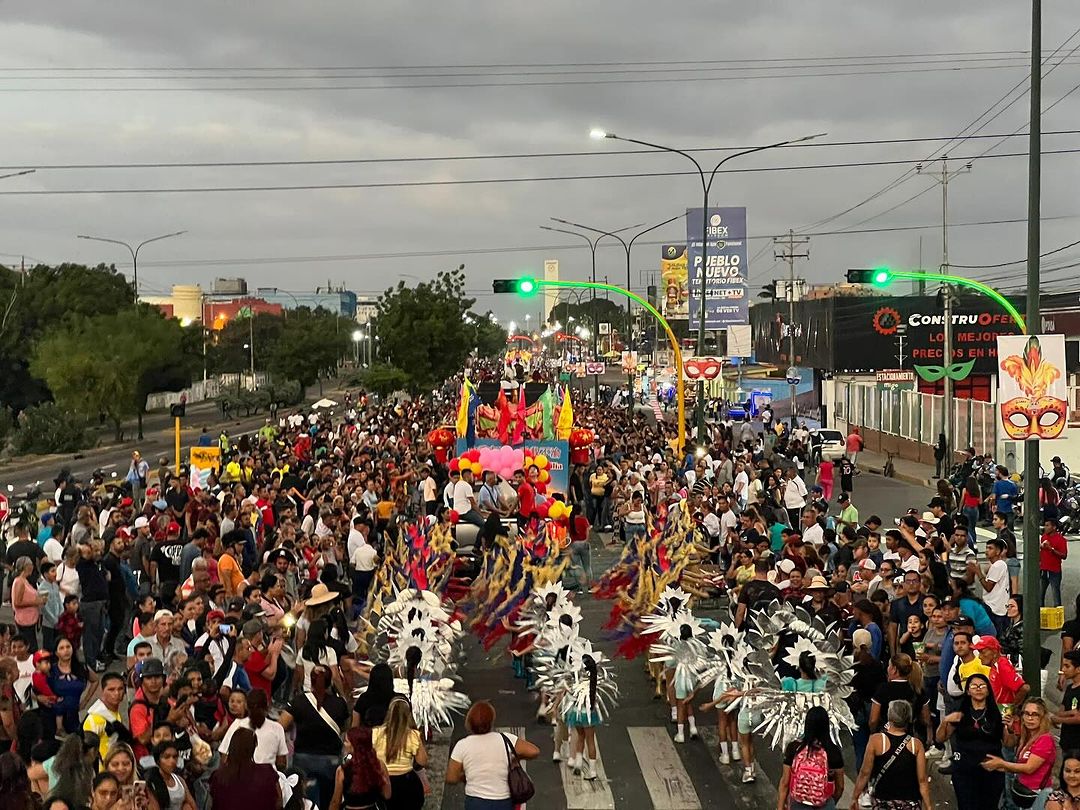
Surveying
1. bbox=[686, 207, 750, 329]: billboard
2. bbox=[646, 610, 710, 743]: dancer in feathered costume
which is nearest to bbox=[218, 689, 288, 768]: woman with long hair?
bbox=[646, 610, 710, 743]: dancer in feathered costume

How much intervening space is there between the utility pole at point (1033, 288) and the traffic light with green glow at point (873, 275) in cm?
666

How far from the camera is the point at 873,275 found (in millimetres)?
19422

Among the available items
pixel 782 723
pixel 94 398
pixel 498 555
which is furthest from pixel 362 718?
pixel 94 398

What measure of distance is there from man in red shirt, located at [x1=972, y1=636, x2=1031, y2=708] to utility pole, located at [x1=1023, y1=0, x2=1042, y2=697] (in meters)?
2.83

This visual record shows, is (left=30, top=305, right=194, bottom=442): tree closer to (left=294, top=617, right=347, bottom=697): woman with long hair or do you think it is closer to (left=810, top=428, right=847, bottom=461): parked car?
(left=810, top=428, right=847, bottom=461): parked car

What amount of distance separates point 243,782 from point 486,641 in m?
6.44

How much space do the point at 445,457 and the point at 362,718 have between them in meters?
17.7

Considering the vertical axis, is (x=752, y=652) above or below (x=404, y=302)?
below

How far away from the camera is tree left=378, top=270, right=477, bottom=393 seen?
6419 centimetres

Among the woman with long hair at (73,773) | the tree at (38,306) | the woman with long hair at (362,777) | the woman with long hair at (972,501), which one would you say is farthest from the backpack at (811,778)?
the tree at (38,306)

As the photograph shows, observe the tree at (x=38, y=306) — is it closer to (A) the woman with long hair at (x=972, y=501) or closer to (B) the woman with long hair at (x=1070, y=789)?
(A) the woman with long hair at (x=972, y=501)

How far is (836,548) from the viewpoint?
15961 mm

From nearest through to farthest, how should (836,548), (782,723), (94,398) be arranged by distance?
(782,723) < (836,548) < (94,398)

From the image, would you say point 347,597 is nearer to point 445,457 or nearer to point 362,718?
point 362,718
